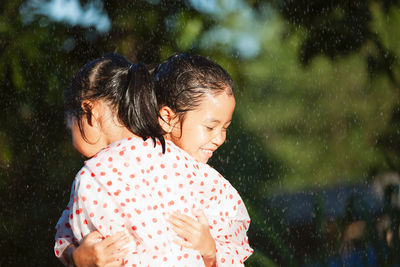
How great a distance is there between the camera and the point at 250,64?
5.25 meters

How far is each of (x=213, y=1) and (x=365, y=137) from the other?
93.6 inches

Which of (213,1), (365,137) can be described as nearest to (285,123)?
(365,137)

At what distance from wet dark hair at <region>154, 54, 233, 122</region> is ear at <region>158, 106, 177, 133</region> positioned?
13mm

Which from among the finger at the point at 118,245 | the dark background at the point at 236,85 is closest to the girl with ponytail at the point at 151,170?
the finger at the point at 118,245

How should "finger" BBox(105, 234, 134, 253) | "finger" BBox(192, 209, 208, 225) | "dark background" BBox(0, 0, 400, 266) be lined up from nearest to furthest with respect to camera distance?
1. "finger" BBox(105, 234, 134, 253)
2. "finger" BBox(192, 209, 208, 225)
3. "dark background" BBox(0, 0, 400, 266)

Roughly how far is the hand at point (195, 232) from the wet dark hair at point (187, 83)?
0.29 metres

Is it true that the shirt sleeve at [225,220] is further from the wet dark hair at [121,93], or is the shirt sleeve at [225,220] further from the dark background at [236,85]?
the dark background at [236,85]

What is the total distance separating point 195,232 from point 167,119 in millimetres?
347

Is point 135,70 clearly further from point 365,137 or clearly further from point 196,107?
point 365,137

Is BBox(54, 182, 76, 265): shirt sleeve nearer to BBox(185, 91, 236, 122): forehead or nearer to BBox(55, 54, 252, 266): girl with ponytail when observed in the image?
BBox(55, 54, 252, 266): girl with ponytail

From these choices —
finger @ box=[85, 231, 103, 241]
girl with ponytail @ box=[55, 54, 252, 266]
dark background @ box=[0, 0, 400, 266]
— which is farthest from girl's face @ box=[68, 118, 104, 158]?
dark background @ box=[0, 0, 400, 266]

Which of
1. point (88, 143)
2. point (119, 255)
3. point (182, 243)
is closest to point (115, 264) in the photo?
point (119, 255)

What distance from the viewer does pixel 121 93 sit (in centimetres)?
156

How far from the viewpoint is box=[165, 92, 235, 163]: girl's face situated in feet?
5.11
